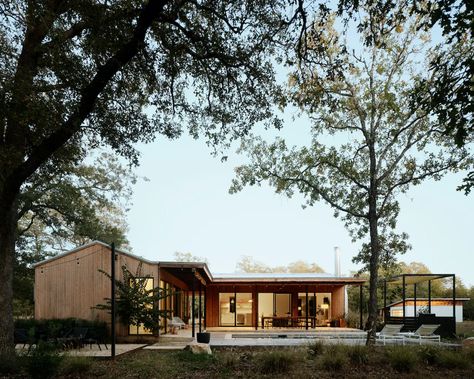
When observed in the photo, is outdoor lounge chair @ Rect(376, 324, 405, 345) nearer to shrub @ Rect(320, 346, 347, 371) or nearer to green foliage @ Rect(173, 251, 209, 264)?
shrub @ Rect(320, 346, 347, 371)

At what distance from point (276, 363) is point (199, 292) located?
1307cm

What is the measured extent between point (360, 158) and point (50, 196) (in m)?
14.9

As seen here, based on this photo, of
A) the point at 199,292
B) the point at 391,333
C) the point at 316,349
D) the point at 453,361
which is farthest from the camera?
the point at 199,292

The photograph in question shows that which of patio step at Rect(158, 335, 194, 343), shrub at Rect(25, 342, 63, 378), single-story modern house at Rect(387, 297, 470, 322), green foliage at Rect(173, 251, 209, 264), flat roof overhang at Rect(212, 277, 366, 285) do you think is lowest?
single-story modern house at Rect(387, 297, 470, 322)

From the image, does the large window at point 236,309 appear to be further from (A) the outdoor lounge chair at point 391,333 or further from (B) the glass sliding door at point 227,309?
(A) the outdoor lounge chair at point 391,333

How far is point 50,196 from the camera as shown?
23781mm

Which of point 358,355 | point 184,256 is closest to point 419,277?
point 358,355

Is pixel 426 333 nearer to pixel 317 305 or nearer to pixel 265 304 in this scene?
pixel 317 305

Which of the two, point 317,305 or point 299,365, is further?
point 317,305

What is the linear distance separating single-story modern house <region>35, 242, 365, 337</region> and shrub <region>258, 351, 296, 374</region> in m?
6.59

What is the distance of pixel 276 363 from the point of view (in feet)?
33.0

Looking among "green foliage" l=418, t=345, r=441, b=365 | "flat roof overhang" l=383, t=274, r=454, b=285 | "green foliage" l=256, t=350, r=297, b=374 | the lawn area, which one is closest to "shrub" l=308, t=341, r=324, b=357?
the lawn area

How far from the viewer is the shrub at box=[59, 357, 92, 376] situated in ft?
30.9

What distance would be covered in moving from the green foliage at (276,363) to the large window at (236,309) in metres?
17.0
